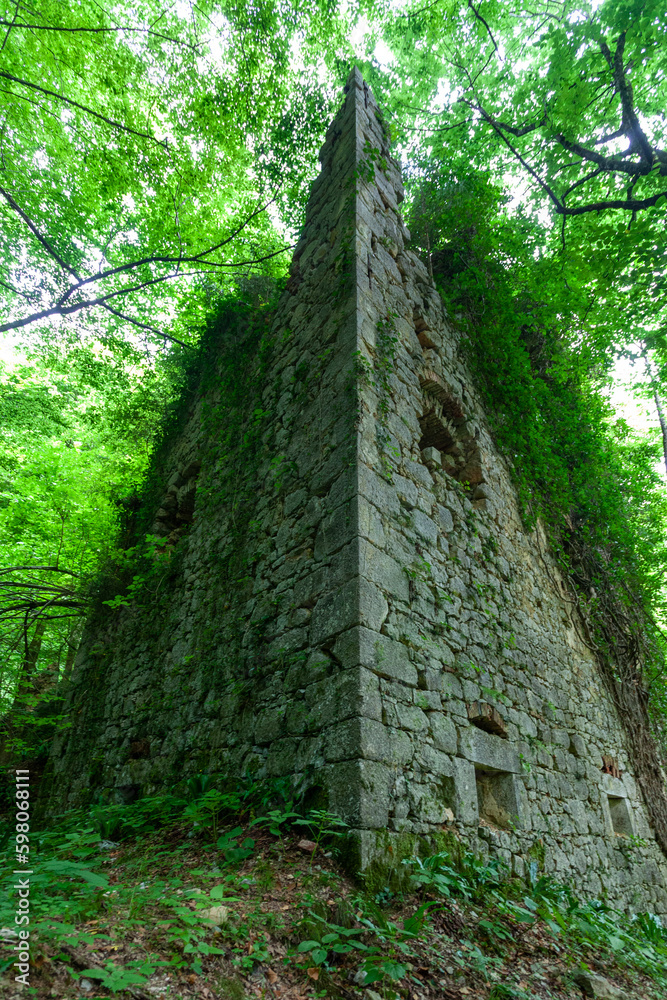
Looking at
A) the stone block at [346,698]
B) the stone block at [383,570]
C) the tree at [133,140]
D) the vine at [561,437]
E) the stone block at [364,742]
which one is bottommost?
the stone block at [364,742]

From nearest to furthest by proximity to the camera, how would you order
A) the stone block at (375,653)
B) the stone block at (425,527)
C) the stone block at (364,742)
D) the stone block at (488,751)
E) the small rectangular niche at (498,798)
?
1. the stone block at (364,742)
2. the stone block at (375,653)
3. the stone block at (488,751)
4. the small rectangular niche at (498,798)
5. the stone block at (425,527)

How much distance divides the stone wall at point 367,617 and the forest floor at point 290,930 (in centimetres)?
25

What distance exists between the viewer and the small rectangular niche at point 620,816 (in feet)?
18.2

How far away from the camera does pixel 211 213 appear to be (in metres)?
7.63

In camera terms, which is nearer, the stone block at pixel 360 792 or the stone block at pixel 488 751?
→ the stone block at pixel 360 792

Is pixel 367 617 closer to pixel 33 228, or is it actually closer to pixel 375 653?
pixel 375 653

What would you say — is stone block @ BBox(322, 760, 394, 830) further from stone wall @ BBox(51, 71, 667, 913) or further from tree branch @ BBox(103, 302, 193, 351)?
tree branch @ BBox(103, 302, 193, 351)

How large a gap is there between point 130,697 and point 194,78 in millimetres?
7909

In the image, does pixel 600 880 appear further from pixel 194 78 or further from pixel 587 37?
pixel 194 78

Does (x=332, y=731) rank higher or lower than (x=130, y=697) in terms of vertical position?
lower

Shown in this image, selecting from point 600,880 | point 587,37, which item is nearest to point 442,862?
point 600,880

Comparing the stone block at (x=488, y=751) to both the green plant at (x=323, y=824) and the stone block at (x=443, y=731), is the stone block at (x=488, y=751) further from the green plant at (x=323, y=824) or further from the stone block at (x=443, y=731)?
the green plant at (x=323, y=824)

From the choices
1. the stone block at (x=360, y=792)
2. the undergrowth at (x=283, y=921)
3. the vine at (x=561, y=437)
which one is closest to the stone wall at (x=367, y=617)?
the stone block at (x=360, y=792)

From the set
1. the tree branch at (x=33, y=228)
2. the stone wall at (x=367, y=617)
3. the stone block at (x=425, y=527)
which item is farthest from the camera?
the tree branch at (x=33, y=228)
